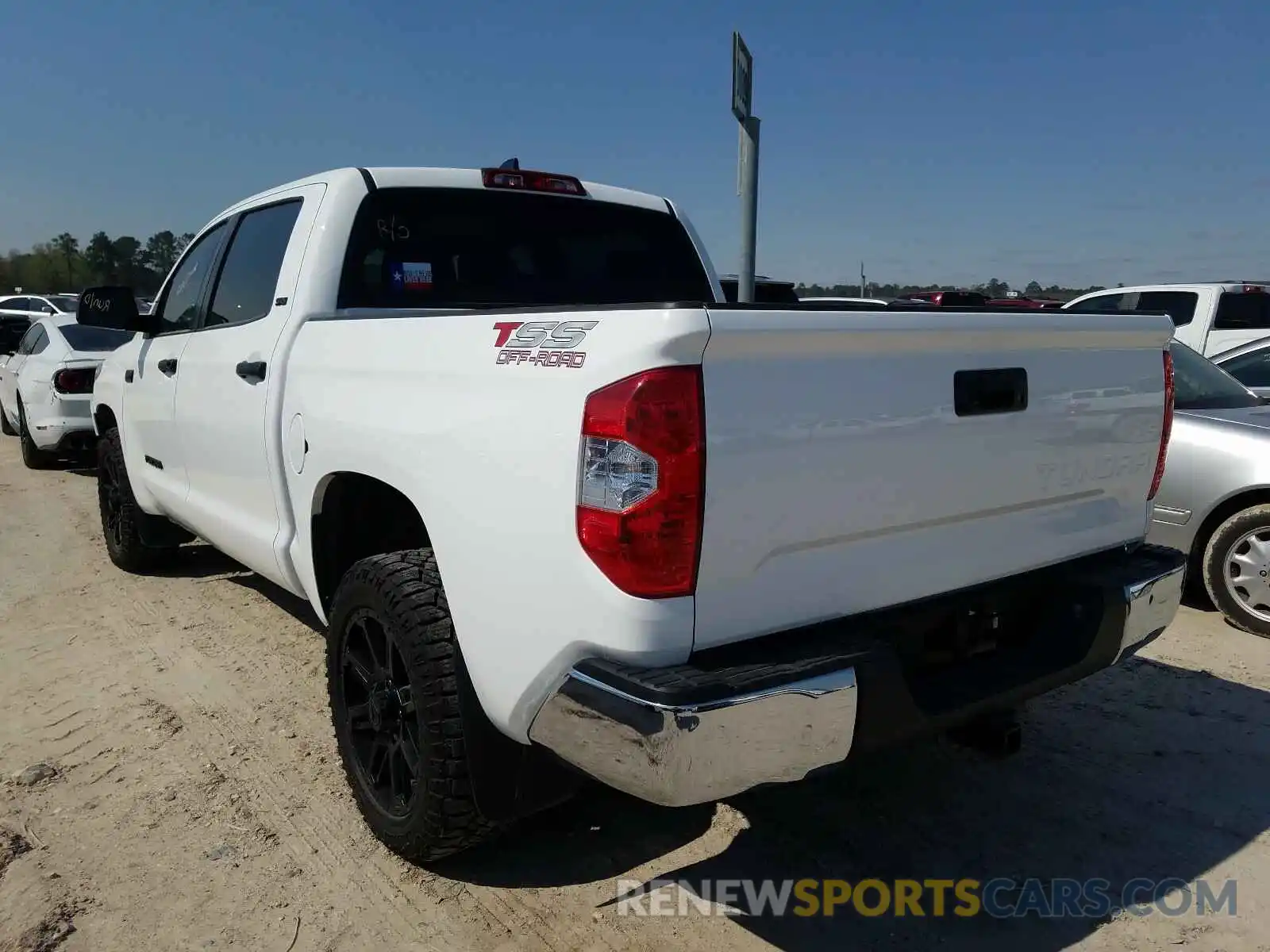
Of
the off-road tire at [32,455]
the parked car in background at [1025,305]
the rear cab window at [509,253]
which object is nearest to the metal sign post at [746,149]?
the parked car in background at [1025,305]

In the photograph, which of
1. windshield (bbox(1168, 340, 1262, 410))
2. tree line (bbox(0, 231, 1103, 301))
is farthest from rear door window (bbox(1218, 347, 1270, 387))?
tree line (bbox(0, 231, 1103, 301))

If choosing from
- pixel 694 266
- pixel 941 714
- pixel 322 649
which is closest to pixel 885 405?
pixel 941 714

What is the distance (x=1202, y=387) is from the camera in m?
5.66

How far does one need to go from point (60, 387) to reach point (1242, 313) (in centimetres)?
1217

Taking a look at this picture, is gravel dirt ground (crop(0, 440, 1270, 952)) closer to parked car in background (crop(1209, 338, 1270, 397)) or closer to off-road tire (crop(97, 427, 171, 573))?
off-road tire (crop(97, 427, 171, 573))

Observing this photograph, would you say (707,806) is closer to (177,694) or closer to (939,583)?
(939,583)

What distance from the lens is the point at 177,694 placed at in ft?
13.1

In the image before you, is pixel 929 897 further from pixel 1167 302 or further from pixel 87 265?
pixel 87 265

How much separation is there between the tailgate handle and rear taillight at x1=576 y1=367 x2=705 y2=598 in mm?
756

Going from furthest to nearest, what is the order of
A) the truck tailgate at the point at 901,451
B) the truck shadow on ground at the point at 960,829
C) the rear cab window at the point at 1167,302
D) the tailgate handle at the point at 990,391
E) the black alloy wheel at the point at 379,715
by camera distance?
1. the rear cab window at the point at 1167,302
2. the black alloy wheel at the point at 379,715
3. the truck shadow on ground at the point at 960,829
4. the tailgate handle at the point at 990,391
5. the truck tailgate at the point at 901,451

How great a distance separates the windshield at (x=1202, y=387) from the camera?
553 centimetres

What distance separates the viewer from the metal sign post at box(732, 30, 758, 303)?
270 inches

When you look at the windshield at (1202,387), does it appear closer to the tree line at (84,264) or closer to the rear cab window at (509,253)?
the rear cab window at (509,253)

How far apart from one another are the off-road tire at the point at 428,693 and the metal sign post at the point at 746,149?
4.67 m
